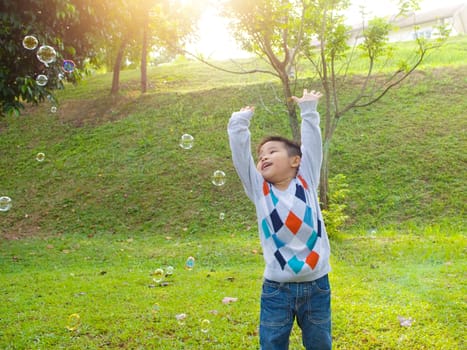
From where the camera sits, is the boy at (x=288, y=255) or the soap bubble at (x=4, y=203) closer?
the boy at (x=288, y=255)

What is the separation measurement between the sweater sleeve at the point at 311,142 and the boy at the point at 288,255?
0.43 ft

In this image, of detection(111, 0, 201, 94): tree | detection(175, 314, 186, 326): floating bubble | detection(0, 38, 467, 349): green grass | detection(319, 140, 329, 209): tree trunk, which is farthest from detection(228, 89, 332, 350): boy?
detection(111, 0, 201, 94): tree

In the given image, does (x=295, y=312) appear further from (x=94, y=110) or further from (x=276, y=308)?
(x=94, y=110)

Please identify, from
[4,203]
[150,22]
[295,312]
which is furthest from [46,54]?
[150,22]

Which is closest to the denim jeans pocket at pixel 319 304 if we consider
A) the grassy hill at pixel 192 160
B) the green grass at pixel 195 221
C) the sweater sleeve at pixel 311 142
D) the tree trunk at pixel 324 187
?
the sweater sleeve at pixel 311 142

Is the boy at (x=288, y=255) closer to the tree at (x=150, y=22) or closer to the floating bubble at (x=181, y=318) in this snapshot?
the floating bubble at (x=181, y=318)

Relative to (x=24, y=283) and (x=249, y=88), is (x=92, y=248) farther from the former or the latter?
(x=249, y=88)

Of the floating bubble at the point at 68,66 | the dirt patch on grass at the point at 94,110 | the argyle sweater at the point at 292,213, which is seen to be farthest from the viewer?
the dirt patch on grass at the point at 94,110

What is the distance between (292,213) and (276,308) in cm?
51

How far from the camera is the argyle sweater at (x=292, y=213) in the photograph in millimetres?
2678

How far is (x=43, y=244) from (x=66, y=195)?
9.56 ft

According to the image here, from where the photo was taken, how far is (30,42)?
6230 millimetres

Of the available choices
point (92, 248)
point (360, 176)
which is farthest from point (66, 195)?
point (360, 176)

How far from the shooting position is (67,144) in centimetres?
1535
